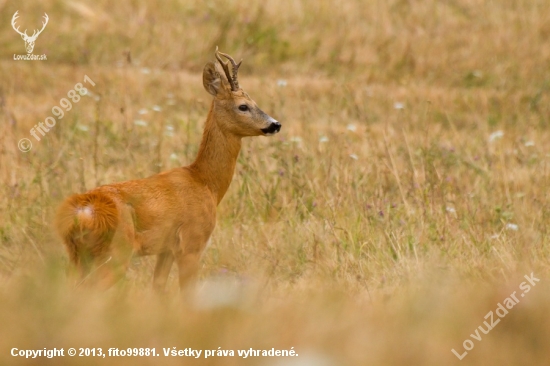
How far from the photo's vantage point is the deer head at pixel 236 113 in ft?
19.3

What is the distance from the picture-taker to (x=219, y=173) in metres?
5.85

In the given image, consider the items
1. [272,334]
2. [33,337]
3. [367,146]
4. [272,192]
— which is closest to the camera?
[33,337]

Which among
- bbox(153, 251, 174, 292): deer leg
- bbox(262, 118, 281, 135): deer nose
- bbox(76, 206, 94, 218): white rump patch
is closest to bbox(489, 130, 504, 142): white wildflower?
bbox(262, 118, 281, 135): deer nose

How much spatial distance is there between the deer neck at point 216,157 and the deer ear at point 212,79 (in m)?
0.15

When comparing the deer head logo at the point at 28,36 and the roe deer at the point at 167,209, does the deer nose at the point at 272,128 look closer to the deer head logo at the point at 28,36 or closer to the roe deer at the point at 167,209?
the roe deer at the point at 167,209

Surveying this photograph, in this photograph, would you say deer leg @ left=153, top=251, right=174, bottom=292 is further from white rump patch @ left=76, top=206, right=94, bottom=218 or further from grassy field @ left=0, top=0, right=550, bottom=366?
white rump patch @ left=76, top=206, right=94, bottom=218

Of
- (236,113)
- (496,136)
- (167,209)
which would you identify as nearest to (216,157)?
(236,113)

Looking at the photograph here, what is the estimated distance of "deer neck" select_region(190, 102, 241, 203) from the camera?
5824 mm

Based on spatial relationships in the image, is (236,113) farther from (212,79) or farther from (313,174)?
(313,174)

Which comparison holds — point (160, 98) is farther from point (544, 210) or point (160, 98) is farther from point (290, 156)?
point (544, 210)

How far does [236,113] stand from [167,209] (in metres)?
0.95

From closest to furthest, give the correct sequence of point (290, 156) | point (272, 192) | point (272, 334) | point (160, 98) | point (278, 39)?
point (272, 334), point (272, 192), point (290, 156), point (160, 98), point (278, 39)

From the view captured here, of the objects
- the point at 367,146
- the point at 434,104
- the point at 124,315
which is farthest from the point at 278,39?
the point at 124,315

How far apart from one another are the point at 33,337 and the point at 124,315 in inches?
16.2
